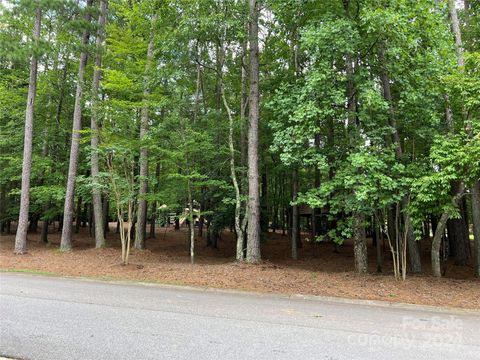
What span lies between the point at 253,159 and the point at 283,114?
7.33ft

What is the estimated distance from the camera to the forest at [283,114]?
9.09m

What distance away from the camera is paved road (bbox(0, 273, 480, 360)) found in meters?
4.22

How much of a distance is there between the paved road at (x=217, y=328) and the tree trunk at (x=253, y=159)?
398 cm

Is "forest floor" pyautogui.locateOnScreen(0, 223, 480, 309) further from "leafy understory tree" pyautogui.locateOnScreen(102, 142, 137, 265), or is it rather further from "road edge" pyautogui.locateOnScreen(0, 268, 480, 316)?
"leafy understory tree" pyautogui.locateOnScreen(102, 142, 137, 265)

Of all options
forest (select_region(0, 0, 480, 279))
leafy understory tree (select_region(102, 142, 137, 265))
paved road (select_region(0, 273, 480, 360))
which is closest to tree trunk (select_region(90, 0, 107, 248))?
forest (select_region(0, 0, 480, 279))

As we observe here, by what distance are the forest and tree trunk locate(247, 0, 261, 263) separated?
0.05 m

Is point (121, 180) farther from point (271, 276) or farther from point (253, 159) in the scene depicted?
point (271, 276)

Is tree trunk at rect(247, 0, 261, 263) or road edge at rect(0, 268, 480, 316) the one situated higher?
tree trunk at rect(247, 0, 261, 263)

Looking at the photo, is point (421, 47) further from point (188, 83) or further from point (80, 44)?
point (80, 44)

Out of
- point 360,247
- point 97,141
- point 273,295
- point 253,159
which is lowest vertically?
point 273,295

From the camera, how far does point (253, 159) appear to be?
12.0 meters

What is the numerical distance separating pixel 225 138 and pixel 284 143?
589cm

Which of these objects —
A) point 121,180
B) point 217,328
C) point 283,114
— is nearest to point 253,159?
point 283,114

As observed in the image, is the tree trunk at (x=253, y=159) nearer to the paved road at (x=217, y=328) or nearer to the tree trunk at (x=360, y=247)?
the tree trunk at (x=360, y=247)
